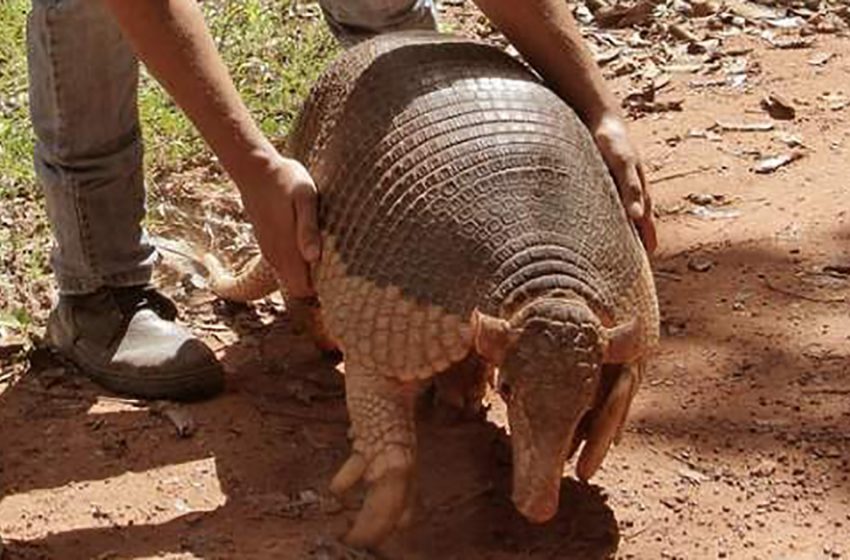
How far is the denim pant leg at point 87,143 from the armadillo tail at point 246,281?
24cm

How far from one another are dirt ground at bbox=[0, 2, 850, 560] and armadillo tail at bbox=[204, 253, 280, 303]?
8 centimetres

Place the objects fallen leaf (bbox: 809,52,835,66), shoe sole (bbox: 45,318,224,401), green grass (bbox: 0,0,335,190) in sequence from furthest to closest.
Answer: fallen leaf (bbox: 809,52,835,66) < green grass (bbox: 0,0,335,190) < shoe sole (bbox: 45,318,224,401)

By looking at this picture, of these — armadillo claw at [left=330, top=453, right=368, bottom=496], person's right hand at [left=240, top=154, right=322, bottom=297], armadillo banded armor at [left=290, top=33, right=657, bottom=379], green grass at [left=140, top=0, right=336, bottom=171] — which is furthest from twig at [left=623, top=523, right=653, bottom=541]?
green grass at [left=140, top=0, right=336, bottom=171]

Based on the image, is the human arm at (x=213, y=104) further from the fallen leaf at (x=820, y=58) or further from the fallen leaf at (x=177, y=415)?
the fallen leaf at (x=820, y=58)

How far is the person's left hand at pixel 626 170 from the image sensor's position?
3225 millimetres

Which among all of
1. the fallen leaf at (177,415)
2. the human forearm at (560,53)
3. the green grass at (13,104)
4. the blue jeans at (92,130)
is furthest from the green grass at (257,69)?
the human forearm at (560,53)

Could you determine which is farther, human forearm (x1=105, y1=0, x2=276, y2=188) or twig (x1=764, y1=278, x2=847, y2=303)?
twig (x1=764, y1=278, x2=847, y2=303)

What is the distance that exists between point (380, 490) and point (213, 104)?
31.4 inches

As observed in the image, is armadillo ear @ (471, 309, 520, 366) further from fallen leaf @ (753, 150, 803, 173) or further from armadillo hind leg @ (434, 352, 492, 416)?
fallen leaf @ (753, 150, 803, 173)

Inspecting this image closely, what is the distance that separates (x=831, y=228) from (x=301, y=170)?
1792mm

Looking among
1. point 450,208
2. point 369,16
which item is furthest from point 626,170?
point 369,16

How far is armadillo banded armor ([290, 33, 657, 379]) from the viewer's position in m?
2.88

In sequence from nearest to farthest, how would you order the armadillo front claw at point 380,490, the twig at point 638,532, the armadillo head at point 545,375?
the armadillo head at point 545,375 < the armadillo front claw at point 380,490 < the twig at point 638,532

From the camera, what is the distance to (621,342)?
2.81 metres
